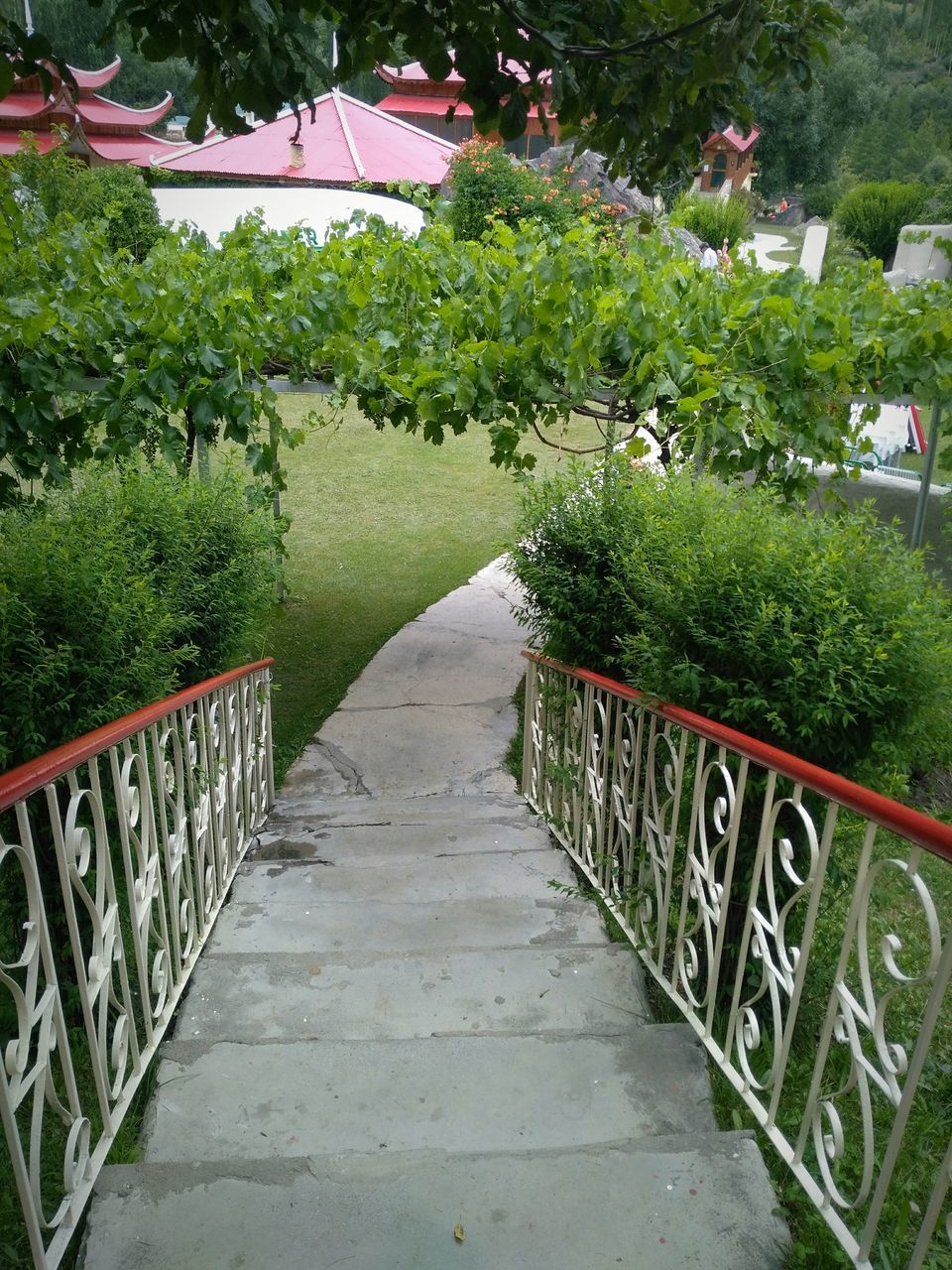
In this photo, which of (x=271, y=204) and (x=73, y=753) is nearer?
(x=73, y=753)

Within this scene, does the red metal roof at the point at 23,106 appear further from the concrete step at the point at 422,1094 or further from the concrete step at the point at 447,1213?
the concrete step at the point at 447,1213

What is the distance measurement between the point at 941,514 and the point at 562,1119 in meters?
5.09

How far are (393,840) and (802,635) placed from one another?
2.49 metres

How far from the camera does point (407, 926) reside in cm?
311

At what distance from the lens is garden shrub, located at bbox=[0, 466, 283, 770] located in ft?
6.74

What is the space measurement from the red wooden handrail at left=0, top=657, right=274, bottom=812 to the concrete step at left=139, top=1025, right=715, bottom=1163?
2.59ft

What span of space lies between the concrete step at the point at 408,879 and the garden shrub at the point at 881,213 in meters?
22.5

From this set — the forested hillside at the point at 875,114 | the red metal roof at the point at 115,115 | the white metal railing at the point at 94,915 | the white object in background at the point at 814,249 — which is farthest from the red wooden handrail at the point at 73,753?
the red metal roof at the point at 115,115

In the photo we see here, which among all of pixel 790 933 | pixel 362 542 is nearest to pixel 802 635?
pixel 790 933

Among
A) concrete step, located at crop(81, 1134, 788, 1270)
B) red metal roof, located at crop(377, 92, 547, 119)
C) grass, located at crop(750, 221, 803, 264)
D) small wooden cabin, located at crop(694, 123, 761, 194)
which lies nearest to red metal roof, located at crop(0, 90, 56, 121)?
red metal roof, located at crop(377, 92, 547, 119)

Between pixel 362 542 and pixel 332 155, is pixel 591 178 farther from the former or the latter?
pixel 362 542

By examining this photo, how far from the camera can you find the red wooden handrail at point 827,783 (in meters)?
1.26

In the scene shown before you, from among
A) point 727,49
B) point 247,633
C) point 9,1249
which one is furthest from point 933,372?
point 9,1249

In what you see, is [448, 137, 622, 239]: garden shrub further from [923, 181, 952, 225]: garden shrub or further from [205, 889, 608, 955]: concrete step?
[205, 889, 608, 955]: concrete step
